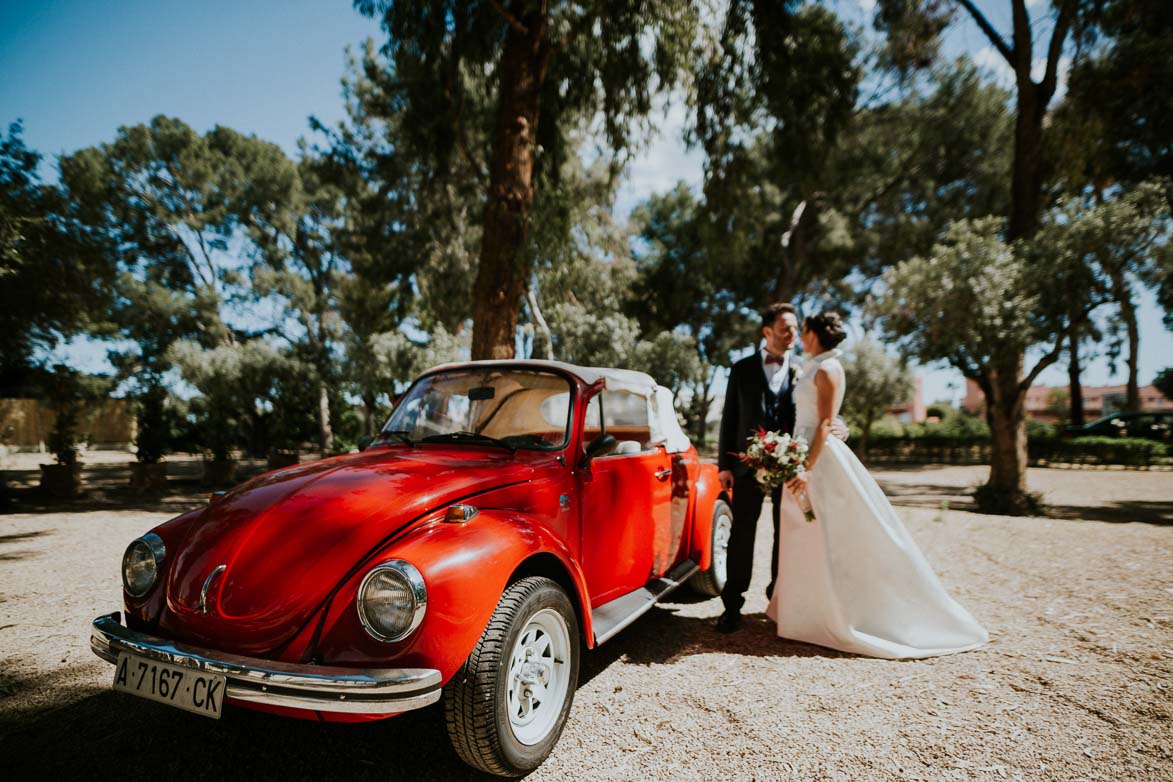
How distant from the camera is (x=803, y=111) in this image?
9.47 meters

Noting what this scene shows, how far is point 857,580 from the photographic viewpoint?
373cm

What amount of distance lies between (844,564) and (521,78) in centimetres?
709

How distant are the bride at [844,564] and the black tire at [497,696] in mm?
2156

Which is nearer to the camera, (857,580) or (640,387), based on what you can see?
(857,580)

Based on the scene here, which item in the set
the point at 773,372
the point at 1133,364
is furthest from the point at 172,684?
the point at 1133,364

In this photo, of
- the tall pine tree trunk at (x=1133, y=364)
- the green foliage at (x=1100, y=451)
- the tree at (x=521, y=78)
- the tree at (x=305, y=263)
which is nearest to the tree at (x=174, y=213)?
the tree at (x=305, y=263)

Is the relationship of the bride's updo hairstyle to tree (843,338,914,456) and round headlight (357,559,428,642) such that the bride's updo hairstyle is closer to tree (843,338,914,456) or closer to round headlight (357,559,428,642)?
round headlight (357,559,428,642)

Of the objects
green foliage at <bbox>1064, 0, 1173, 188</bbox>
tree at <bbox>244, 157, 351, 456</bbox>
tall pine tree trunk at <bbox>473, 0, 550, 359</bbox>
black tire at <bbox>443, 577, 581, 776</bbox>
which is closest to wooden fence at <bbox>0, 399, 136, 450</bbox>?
tree at <bbox>244, 157, 351, 456</bbox>

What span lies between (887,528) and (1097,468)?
77.1 ft

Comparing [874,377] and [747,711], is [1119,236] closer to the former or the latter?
[747,711]

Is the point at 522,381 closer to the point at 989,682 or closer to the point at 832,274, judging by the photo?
the point at 989,682

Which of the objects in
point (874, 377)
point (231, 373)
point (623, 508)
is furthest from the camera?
point (874, 377)

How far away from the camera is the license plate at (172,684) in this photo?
6.46ft

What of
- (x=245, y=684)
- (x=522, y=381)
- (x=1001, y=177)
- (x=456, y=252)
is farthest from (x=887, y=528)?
(x=1001, y=177)
